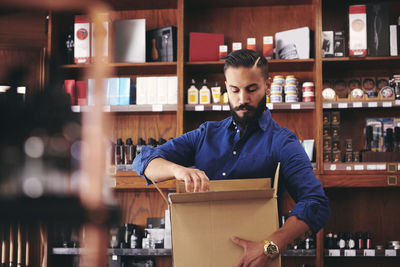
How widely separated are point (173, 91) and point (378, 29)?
1712 mm

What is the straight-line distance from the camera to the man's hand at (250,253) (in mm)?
1226

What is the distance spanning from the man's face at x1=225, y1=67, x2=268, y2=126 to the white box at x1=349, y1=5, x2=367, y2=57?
198 centimetres

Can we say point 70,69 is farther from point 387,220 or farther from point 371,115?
point 387,220

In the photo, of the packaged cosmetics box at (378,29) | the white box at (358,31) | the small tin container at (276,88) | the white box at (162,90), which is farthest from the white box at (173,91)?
the packaged cosmetics box at (378,29)

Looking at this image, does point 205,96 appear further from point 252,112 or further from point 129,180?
point 252,112

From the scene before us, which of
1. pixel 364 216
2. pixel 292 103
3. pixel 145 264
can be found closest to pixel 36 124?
pixel 292 103

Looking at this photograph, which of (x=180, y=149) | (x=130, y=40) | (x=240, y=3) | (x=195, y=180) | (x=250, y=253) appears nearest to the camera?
(x=250, y=253)

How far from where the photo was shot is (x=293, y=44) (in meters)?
3.52

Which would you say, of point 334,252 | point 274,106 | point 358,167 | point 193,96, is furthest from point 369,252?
point 193,96

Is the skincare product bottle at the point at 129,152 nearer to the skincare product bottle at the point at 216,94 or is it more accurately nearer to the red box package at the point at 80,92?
the red box package at the point at 80,92

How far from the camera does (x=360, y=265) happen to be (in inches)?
141

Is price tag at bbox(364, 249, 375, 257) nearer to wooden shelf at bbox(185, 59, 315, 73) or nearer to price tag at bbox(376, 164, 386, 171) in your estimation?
price tag at bbox(376, 164, 386, 171)

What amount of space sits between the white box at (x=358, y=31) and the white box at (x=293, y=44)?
1.11ft

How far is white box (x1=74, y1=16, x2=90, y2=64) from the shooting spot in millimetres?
3607
